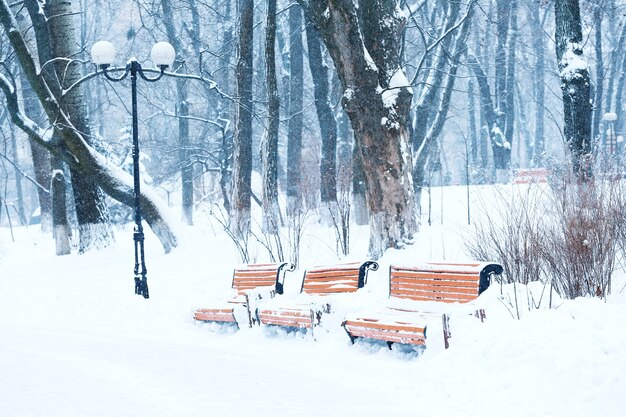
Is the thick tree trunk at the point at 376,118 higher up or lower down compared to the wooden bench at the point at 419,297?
higher up

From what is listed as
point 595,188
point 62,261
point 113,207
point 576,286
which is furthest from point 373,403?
point 113,207

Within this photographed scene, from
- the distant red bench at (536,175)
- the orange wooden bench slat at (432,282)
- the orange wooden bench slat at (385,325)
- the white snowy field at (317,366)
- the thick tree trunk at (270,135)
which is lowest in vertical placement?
the white snowy field at (317,366)

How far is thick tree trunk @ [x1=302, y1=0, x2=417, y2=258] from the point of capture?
31.8ft

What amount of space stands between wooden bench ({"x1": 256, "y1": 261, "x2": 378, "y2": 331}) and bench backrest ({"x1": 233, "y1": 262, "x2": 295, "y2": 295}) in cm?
43

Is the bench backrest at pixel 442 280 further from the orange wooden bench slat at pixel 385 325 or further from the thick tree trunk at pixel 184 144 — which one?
the thick tree trunk at pixel 184 144

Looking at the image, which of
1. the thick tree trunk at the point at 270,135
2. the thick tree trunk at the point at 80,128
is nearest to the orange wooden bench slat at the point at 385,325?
the thick tree trunk at the point at 270,135

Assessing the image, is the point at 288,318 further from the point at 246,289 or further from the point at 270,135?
the point at 270,135

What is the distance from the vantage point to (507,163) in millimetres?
26141

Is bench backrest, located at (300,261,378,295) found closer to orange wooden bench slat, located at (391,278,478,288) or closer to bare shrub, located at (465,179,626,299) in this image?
orange wooden bench slat, located at (391,278,478,288)

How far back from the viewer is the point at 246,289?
9.38 meters

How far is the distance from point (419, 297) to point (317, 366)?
1305 millimetres

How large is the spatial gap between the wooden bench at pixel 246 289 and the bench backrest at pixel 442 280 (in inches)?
73.5

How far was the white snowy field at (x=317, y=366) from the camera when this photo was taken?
4773 millimetres

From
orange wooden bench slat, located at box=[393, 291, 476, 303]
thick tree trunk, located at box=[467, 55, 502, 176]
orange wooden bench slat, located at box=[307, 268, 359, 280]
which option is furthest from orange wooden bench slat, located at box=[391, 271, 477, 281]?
thick tree trunk, located at box=[467, 55, 502, 176]
